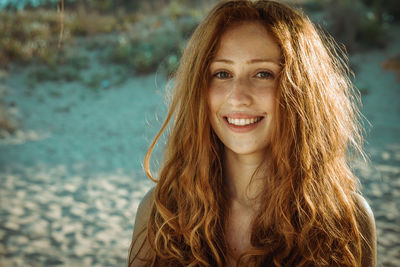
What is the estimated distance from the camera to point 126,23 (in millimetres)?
14422

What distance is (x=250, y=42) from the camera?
5.82 feet

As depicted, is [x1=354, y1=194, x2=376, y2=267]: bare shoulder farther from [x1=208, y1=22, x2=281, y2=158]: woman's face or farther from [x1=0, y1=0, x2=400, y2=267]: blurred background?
[x1=0, y1=0, x2=400, y2=267]: blurred background

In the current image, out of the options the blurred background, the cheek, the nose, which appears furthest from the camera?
the blurred background

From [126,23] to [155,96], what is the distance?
20.9ft

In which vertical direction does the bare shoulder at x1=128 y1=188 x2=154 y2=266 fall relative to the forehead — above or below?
below

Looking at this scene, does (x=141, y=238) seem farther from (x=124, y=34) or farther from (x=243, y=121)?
(x=124, y=34)

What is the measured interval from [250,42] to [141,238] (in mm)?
1261

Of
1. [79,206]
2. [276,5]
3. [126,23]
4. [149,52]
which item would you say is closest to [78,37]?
[126,23]

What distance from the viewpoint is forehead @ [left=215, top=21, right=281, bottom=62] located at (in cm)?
177

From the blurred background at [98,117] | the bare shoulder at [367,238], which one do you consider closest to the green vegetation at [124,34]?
the blurred background at [98,117]

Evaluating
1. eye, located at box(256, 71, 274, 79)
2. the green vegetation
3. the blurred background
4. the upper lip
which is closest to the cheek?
the upper lip

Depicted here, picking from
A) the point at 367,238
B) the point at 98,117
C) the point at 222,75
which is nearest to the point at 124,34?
the point at 98,117

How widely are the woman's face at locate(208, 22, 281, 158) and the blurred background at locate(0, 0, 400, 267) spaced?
0.58 m

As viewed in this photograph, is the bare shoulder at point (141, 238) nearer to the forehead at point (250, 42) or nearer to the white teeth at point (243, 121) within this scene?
the white teeth at point (243, 121)
